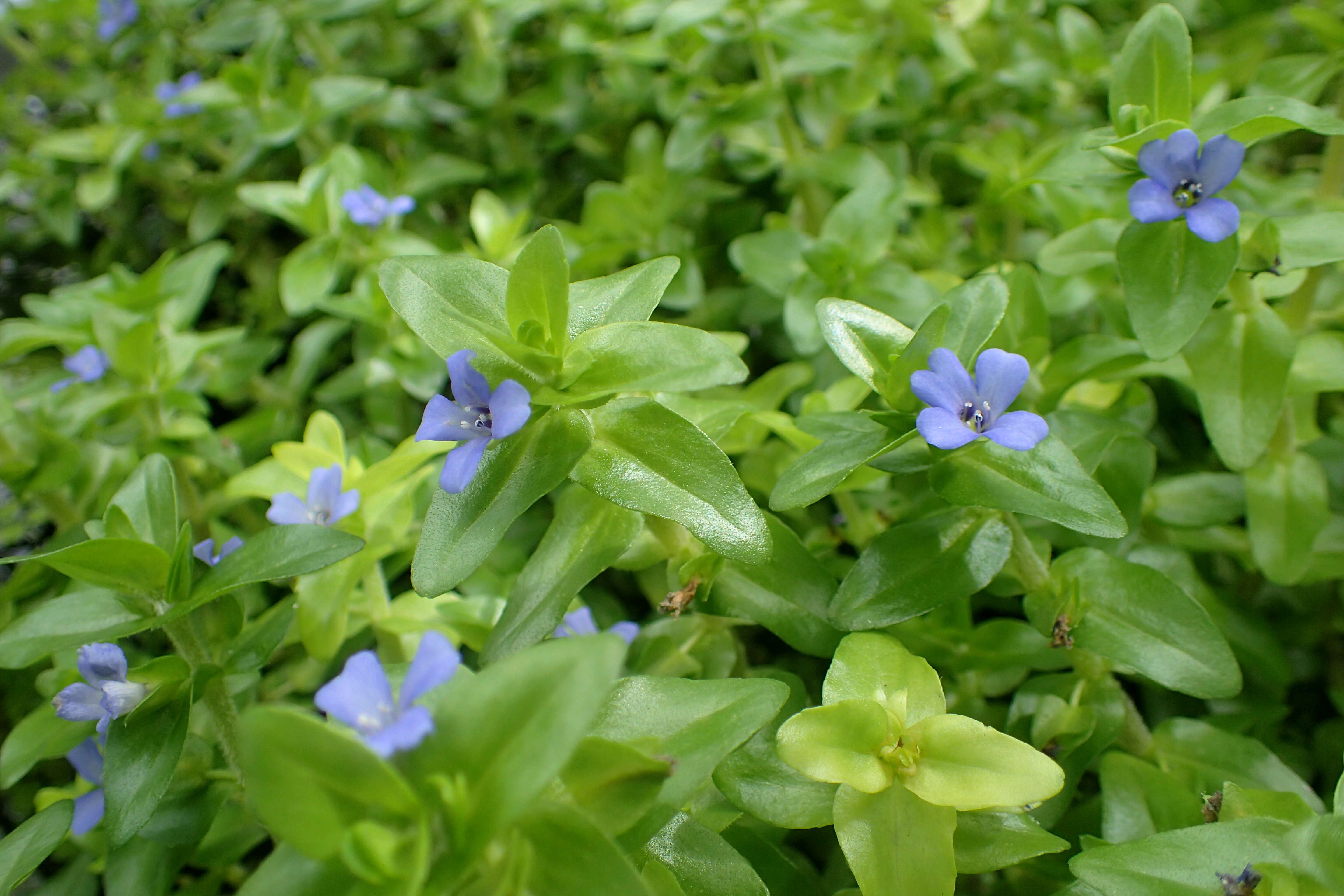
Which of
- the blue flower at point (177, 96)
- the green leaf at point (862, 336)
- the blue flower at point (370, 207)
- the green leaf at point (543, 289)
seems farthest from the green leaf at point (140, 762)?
the blue flower at point (177, 96)

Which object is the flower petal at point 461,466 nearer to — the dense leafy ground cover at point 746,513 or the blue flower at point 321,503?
the dense leafy ground cover at point 746,513

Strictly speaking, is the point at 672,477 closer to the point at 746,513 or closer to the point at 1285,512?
the point at 746,513

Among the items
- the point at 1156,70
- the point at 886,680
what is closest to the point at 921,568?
the point at 886,680

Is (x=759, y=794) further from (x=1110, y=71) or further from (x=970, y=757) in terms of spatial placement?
(x=1110, y=71)

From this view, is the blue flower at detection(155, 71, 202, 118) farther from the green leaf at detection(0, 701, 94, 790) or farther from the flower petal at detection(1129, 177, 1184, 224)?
the flower petal at detection(1129, 177, 1184, 224)

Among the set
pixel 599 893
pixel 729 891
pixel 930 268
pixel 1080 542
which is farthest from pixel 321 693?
pixel 930 268

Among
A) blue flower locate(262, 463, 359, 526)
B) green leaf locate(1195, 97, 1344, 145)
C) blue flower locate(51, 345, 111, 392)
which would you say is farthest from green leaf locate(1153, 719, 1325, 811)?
blue flower locate(51, 345, 111, 392)
